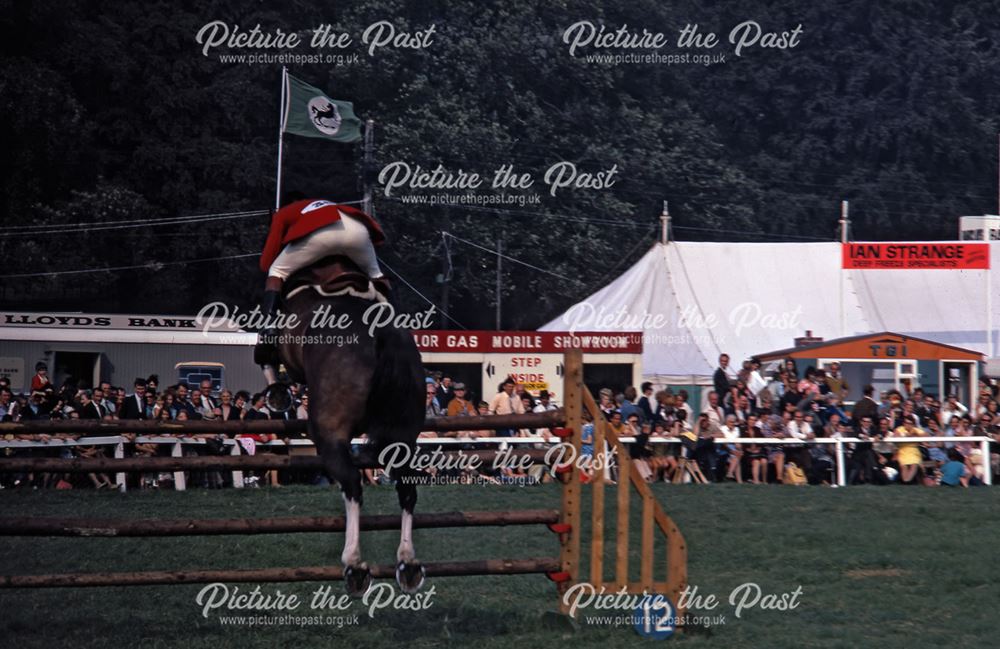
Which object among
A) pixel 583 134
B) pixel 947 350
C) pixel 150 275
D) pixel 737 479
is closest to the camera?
pixel 737 479

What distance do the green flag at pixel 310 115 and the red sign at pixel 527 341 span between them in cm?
805

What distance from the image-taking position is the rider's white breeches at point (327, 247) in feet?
27.8

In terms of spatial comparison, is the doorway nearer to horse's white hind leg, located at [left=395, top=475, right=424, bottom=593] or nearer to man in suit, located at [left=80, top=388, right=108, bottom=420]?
man in suit, located at [left=80, top=388, right=108, bottom=420]

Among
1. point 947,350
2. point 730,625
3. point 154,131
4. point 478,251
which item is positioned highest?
point 154,131

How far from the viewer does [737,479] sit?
20.8m


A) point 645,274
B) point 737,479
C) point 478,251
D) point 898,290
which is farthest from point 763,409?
point 478,251

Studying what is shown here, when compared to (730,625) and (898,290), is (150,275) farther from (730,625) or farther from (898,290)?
(730,625)

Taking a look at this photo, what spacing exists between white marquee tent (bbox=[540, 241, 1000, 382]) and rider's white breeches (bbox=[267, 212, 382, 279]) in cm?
1999

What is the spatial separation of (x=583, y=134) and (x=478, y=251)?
666 cm

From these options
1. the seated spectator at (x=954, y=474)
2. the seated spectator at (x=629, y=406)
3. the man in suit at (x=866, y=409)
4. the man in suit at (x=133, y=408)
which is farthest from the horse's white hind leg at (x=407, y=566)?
the man in suit at (x=866, y=409)

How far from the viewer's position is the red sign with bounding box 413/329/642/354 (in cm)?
2675

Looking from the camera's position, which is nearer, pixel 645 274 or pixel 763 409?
pixel 763 409

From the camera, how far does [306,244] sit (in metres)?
8.48

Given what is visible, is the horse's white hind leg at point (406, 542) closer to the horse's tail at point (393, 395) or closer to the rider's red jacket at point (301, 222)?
the horse's tail at point (393, 395)
